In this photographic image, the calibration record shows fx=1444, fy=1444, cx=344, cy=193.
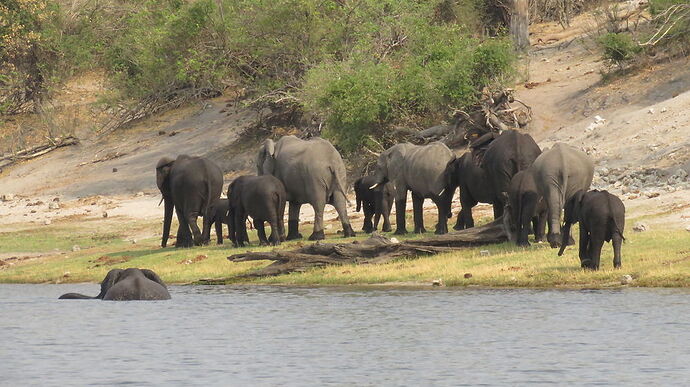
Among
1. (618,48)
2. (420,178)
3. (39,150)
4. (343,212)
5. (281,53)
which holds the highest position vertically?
(281,53)

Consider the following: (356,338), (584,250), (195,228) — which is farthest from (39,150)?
(356,338)

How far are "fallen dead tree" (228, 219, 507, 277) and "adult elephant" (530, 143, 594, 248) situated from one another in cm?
135

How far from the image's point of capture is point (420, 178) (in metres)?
29.0

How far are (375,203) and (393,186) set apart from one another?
536 mm

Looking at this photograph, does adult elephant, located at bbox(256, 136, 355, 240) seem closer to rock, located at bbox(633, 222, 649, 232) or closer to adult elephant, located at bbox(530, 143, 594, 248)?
adult elephant, located at bbox(530, 143, 594, 248)

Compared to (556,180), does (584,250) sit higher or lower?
lower

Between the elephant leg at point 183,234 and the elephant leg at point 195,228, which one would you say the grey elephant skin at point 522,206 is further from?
the elephant leg at point 183,234

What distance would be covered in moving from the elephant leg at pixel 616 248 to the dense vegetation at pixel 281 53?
54.7ft

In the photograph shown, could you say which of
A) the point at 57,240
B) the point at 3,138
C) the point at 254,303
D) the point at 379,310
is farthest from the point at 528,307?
the point at 3,138

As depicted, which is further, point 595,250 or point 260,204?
point 260,204

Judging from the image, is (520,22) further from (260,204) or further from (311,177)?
(260,204)

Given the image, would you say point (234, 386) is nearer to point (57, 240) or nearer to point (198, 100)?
point (57, 240)

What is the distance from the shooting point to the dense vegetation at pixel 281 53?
129ft

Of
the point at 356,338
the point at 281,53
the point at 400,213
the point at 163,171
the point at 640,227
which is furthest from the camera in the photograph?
the point at 281,53
